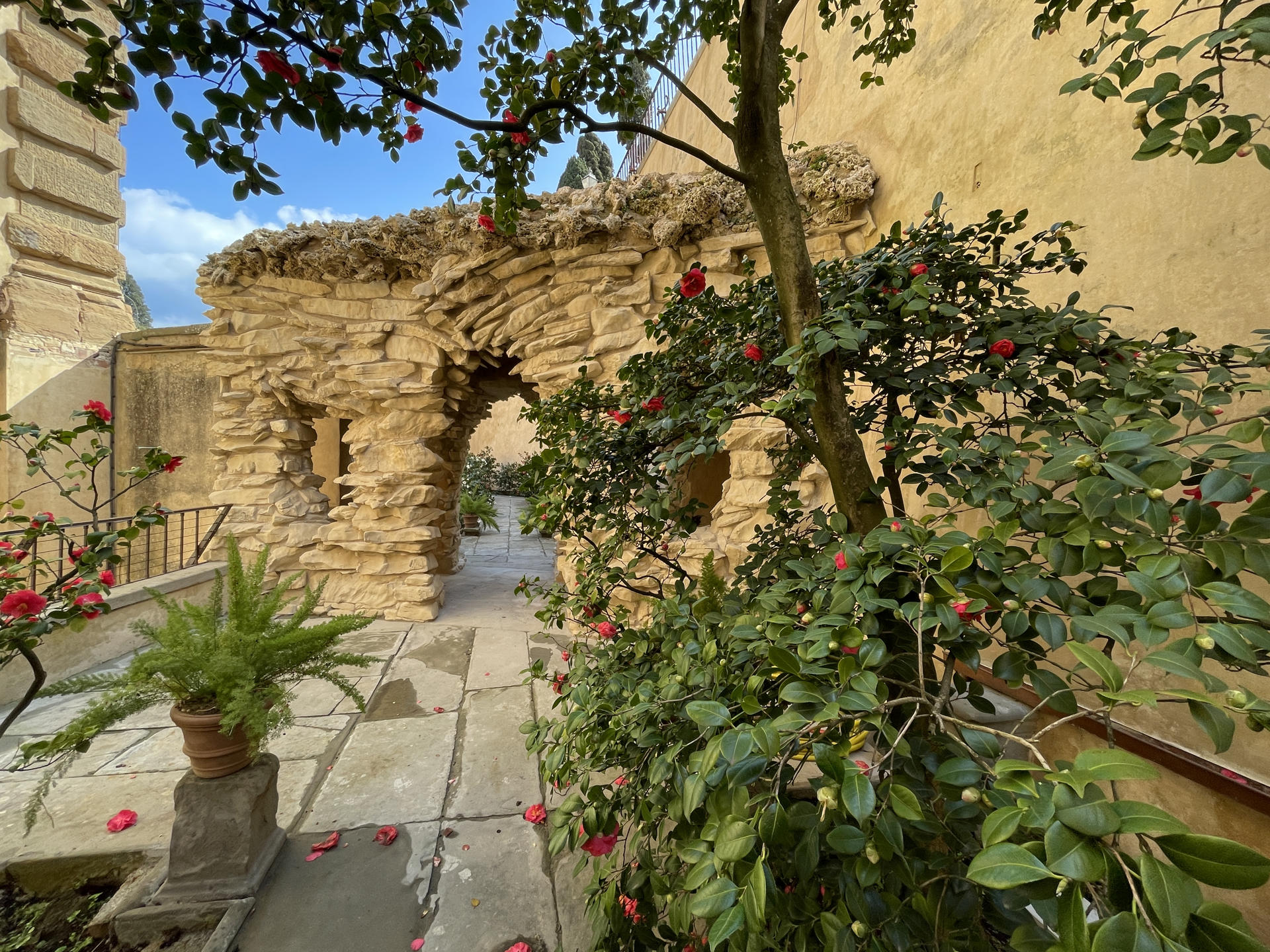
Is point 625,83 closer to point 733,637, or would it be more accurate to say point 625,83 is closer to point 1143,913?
point 733,637

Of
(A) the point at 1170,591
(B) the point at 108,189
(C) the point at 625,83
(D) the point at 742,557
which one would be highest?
Answer: (B) the point at 108,189

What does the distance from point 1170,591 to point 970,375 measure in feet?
1.92

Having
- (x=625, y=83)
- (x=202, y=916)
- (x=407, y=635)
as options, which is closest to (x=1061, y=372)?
(x=625, y=83)

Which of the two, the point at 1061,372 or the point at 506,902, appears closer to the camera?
the point at 1061,372

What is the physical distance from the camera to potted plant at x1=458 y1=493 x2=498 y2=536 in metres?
8.52

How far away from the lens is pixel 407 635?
13.0 feet

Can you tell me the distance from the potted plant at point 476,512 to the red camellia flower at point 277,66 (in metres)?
7.84

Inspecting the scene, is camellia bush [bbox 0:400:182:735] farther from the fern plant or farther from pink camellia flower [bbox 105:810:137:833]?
the fern plant

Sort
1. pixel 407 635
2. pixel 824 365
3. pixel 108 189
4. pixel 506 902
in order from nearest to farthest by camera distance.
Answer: pixel 824 365 → pixel 506 902 → pixel 407 635 → pixel 108 189

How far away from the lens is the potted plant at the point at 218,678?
57.4 inches

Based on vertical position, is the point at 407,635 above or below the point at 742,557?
below

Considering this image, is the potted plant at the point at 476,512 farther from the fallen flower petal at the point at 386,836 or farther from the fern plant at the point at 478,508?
the fallen flower petal at the point at 386,836

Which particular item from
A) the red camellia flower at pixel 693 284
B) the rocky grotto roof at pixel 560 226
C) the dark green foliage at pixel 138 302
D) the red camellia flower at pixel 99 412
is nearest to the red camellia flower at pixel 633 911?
the red camellia flower at pixel 693 284

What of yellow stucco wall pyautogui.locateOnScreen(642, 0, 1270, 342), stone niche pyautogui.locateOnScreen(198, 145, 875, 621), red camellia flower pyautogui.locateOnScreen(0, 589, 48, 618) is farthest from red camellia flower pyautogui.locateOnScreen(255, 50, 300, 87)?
stone niche pyautogui.locateOnScreen(198, 145, 875, 621)
